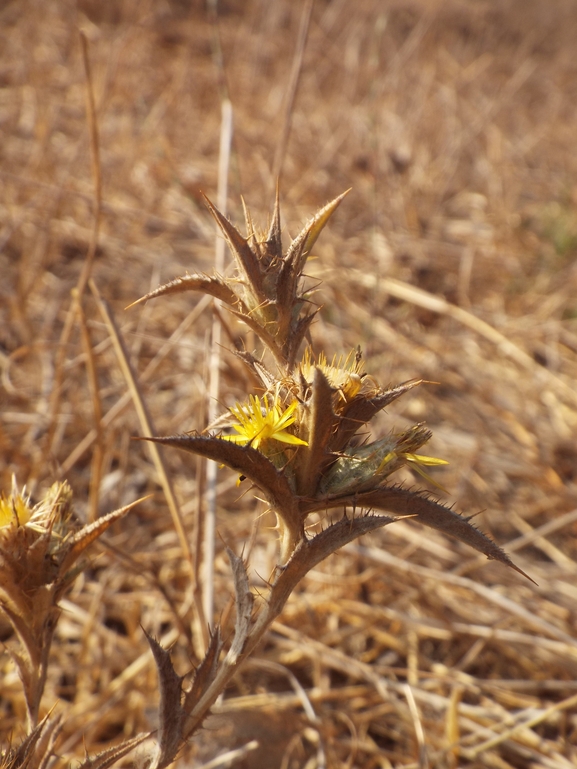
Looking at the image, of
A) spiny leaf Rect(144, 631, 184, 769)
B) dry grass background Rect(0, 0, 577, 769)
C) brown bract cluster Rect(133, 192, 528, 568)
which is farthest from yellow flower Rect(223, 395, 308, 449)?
dry grass background Rect(0, 0, 577, 769)

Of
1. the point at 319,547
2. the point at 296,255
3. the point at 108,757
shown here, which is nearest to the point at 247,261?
the point at 296,255

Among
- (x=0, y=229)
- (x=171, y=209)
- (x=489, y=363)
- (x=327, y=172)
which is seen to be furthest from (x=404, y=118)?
(x=0, y=229)

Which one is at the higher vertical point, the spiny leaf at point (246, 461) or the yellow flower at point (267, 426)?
the yellow flower at point (267, 426)

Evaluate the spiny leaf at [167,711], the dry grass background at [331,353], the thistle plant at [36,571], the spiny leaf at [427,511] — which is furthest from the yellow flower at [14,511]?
the dry grass background at [331,353]

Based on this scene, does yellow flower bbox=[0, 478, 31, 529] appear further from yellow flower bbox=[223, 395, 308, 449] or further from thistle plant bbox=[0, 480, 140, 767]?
yellow flower bbox=[223, 395, 308, 449]

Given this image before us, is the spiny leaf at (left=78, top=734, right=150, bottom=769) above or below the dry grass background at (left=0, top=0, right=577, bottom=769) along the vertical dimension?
below

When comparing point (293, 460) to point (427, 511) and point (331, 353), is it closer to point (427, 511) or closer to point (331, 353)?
point (427, 511)

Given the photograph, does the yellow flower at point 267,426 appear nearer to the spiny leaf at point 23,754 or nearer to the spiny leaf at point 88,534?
the spiny leaf at point 88,534
